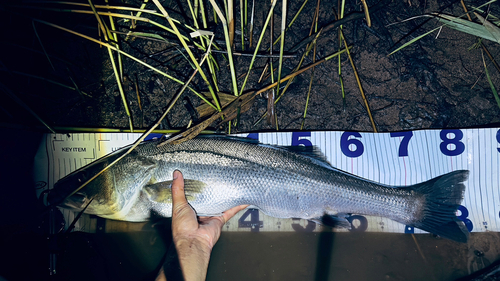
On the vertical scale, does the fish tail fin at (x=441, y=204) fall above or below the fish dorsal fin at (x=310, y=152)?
below

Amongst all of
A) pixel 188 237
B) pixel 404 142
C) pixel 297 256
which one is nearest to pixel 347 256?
pixel 297 256

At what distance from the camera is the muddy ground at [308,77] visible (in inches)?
113

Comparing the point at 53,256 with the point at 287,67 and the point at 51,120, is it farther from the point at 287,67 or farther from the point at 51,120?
the point at 287,67

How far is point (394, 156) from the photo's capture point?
2.71 m

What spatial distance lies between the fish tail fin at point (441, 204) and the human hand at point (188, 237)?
2091 mm

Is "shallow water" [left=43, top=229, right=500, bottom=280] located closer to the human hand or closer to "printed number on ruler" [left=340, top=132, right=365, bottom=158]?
the human hand

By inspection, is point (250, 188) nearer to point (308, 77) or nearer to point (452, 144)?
point (308, 77)

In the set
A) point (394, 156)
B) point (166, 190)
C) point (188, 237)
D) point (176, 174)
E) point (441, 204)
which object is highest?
point (394, 156)

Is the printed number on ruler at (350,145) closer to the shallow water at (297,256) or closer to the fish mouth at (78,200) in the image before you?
the shallow water at (297,256)

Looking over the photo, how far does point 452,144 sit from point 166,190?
2.98 metres

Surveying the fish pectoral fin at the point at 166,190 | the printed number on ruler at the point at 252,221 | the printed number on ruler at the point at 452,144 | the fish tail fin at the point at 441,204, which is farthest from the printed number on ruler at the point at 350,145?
the fish pectoral fin at the point at 166,190

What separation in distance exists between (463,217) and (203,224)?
8.89ft

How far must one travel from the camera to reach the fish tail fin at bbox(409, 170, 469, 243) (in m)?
2.53

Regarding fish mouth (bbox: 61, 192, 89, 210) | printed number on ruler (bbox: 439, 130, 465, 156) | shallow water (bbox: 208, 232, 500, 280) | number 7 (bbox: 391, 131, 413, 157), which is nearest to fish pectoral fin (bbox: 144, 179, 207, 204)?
fish mouth (bbox: 61, 192, 89, 210)
